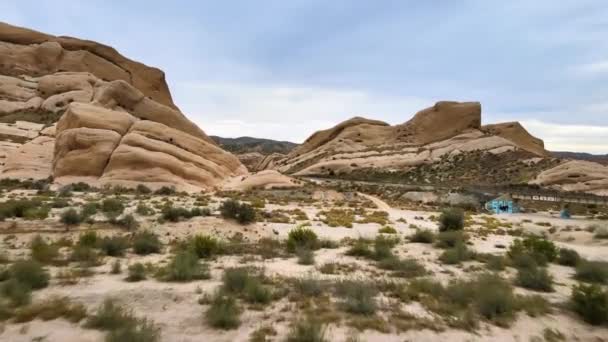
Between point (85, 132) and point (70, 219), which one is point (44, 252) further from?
point (85, 132)

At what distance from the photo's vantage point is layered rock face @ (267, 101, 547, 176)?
7531 centimetres

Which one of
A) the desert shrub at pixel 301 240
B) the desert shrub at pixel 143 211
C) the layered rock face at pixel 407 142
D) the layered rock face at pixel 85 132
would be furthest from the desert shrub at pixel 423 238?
the layered rock face at pixel 407 142

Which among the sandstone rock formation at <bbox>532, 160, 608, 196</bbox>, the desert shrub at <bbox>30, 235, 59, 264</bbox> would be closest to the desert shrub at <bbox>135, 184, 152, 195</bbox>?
the desert shrub at <bbox>30, 235, 59, 264</bbox>

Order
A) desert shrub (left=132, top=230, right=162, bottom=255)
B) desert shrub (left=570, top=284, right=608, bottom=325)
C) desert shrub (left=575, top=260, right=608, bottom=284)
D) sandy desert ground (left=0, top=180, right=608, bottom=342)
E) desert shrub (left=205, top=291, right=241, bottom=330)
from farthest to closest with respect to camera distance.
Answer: desert shrub (left=132, top=230, right=162, bottom=255) < desert shrub (left=575, top=260, right=608, bottom=284) < desert shrub (left=570, top=284, right=608, bottom=325) < desert shrub (left=205, top=291, right=241, bottom=330) < sandy desert ground (left=0, top=180, right=608, bottom=342)

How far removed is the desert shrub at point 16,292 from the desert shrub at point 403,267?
7.72m

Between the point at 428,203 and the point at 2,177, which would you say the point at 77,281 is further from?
the point at 428,203

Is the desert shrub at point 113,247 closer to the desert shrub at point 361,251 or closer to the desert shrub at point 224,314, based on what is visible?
the desert shrub at point 224,314

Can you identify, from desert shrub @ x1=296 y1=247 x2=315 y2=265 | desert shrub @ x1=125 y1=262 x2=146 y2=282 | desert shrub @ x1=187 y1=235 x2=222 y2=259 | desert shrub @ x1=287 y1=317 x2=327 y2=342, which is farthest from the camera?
desert shrub @ x1=187 y1=235 x2=222 y2=259

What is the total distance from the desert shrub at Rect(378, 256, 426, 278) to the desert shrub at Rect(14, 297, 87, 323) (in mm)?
6947

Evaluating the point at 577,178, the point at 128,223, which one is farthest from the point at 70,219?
the point at 577,178

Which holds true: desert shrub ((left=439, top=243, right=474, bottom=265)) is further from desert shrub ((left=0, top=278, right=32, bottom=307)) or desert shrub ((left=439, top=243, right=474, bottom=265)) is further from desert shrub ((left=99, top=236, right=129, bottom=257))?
desert shrub ((left=0, top=278, right=32, bottom=307))

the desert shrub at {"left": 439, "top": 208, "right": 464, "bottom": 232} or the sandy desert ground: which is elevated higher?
the desert shrub at {"left": 439, "top": 208, "right": 464, "bottom": 232}

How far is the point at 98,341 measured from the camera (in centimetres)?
605

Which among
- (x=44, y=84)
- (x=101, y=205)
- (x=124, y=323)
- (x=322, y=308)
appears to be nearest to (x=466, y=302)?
(x=322, y=308)
